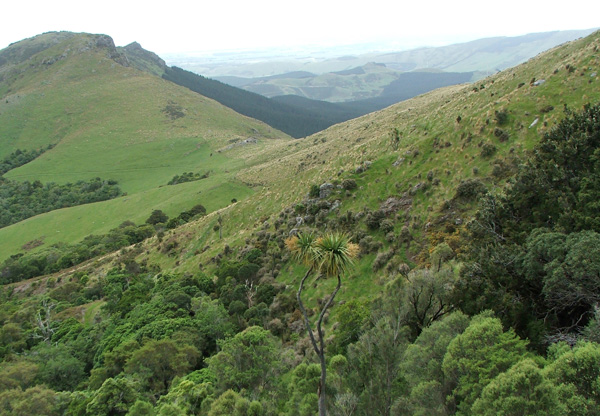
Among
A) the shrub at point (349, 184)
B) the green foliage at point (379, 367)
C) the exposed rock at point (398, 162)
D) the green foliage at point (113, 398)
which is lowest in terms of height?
the green foliage at point (113, 398)

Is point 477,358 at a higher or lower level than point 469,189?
lower

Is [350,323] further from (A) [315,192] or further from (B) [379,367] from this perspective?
(A) [315,192]

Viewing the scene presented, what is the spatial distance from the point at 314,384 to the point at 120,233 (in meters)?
82.5

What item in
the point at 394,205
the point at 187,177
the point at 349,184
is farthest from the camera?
the point at 187,177

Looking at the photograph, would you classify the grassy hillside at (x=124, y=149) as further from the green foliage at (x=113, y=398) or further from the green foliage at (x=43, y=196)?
the green foliage at (x=113, y=398)

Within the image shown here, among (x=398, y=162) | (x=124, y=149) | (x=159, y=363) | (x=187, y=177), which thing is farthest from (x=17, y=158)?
(x=398, y=162)

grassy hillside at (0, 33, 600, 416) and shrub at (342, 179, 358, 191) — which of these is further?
shrub at (342, 179, 358, 191)

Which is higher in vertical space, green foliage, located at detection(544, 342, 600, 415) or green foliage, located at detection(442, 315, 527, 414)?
green foliage, located at detection(544, 342, 600, 415)

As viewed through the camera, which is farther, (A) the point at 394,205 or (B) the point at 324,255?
(A) the point at 394,205

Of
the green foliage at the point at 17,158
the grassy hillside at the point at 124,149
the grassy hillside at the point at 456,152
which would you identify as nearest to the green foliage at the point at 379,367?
the grassy hillside at the point at 456,152

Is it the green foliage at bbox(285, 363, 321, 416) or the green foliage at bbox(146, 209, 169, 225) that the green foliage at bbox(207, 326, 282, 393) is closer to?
the green foliage at bbox(285, 363, 321, 416)

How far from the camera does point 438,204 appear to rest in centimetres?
3416

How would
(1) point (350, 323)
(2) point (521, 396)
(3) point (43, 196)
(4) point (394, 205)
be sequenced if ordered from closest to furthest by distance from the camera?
(2) point (521, 396) < (1) point (350, 323) < (4) point (394, 205) < (3) point (43, 196)

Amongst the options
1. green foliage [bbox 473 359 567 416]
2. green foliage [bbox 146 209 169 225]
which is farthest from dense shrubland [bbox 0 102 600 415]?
green foliage [bbox 146 209 169 225]
